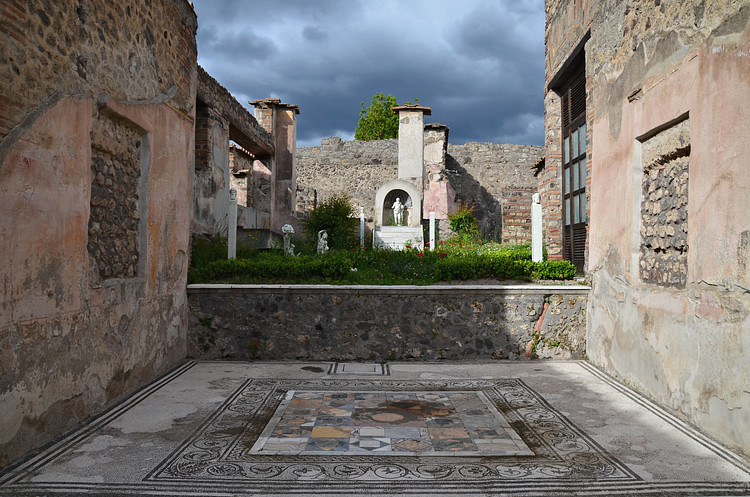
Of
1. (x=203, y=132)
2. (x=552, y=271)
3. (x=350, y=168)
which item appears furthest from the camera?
(x=350, y=168)

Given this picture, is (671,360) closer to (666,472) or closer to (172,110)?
(666,472)

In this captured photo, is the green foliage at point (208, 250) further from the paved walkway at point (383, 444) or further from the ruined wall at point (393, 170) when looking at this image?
the ruined wall at point (393, 170)

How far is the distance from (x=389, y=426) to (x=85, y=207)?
2809mm

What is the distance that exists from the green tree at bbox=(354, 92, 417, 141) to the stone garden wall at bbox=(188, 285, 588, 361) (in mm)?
24839

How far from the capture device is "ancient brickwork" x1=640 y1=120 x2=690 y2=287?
4117 millimetres

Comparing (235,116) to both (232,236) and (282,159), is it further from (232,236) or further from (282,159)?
(282,159)

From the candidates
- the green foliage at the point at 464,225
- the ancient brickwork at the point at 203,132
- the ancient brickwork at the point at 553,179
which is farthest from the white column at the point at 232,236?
the green foliage at the point at 464,225

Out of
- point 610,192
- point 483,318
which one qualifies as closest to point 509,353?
point 483,318

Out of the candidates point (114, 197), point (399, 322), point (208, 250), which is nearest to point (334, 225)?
point (208, 250)

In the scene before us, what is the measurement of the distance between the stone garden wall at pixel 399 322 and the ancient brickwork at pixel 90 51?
246 cm

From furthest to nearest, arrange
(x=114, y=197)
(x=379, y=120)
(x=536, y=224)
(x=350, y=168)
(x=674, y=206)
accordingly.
Result: (x=379, y=120), (x=350, y=168), (x=536, y=224), (x=114, y=197), (x=674, y=206)

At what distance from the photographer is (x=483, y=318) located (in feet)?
20.0

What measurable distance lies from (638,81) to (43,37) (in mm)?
4755

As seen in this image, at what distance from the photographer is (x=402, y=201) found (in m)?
17.2
